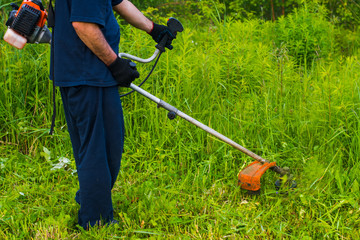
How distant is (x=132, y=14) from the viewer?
8.96 feet

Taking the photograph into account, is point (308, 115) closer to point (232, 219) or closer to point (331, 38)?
point (232, 219)

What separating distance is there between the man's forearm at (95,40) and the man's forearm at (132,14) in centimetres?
51

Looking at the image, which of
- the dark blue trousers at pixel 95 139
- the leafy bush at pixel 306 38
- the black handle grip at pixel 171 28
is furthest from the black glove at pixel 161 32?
the leafy bush at pixel 306 38

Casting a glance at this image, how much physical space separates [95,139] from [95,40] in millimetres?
584

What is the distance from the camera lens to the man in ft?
7.23

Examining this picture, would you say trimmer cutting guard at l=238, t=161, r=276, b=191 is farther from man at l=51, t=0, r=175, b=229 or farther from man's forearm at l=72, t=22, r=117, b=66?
man's forearm at l=72, t=22, r=117, b=66

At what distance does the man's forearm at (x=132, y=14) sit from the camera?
8.86ft

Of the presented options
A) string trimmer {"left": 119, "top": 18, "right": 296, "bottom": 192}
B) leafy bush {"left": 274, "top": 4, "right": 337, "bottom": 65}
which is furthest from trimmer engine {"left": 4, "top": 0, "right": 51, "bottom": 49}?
leafy bush {"left": 274, "top": 4, "right": 337, "bottom": 65}

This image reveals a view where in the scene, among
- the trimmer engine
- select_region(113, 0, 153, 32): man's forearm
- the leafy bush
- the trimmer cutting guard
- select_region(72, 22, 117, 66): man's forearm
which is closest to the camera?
select_region(72, 22, 117, 66): man's forearm

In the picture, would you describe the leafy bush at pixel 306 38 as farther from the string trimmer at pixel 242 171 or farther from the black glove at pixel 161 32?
the black glove at pixel 161 32

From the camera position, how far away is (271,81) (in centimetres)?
396

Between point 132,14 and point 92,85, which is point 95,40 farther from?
point 132,14

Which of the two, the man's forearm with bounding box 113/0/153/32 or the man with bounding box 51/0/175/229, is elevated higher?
the man's forearm with bounding box 113/0/153/32

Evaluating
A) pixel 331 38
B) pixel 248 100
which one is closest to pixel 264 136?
pixel 248 100
